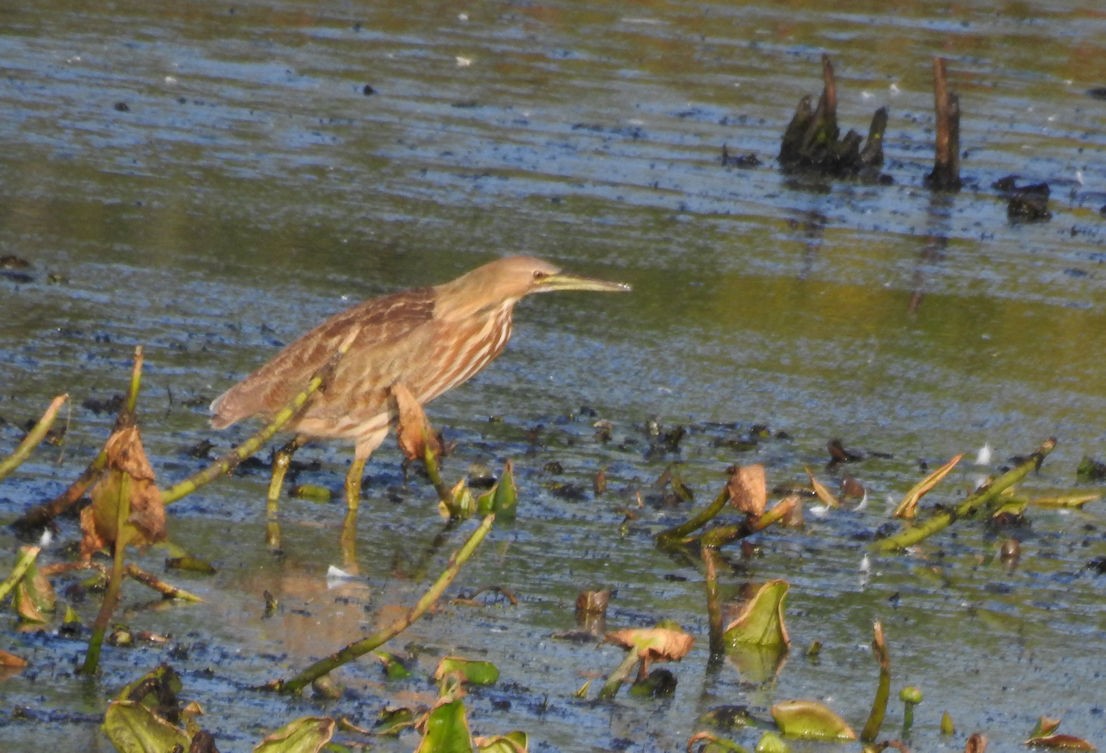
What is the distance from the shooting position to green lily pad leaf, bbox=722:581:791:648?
5.23 meters

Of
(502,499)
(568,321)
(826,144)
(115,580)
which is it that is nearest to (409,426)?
(502,499)

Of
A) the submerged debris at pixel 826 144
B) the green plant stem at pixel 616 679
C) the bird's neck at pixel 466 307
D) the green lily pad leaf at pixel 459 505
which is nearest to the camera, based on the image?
the green plant stem at pixel 616 679

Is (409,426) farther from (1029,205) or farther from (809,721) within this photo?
(1029,205)

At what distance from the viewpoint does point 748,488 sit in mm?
5547

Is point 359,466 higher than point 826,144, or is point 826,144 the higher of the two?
point 826,144

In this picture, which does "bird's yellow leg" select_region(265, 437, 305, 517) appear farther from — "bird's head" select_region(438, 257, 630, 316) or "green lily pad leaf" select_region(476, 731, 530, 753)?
"green lily pad leaf" select_region(476, 731, 530, 753)

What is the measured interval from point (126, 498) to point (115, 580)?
25cm

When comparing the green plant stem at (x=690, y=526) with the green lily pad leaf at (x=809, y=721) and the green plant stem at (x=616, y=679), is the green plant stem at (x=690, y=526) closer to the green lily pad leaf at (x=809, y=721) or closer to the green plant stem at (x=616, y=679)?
the green plant stem at (x=616, y=679)

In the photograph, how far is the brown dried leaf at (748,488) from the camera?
554 centimetres

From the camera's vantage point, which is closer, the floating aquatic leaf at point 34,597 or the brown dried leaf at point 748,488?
the floating aquatic leaf at point 34,597

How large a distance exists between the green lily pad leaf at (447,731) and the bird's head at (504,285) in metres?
3.00

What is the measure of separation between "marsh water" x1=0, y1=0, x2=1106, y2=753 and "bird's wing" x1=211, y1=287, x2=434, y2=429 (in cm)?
22

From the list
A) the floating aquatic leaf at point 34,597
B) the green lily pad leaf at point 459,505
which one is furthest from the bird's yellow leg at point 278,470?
the floating aquatic leaf at point 34,597

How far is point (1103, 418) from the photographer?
819 cm
